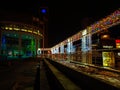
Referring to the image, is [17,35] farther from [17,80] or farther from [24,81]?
[24,81]

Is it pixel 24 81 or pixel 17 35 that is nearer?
pixel 24 81

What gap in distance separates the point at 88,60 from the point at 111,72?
277 cm

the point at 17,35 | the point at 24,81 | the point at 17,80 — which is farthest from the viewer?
the point at 17,35

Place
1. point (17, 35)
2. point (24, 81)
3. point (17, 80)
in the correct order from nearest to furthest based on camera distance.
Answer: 1. point (24, 81)
2. point (17, 80)
3. point (17, 35)

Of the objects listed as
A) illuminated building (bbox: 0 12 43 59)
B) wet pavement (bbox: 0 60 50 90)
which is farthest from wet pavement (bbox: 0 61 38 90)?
illuminated building (bbox: 0 12 43 59)

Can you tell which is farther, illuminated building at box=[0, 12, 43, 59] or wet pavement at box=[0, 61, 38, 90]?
illuminated building at box=[0, 12, 43, 59]

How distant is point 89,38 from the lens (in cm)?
791

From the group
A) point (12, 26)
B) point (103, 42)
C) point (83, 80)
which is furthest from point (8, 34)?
point (83, 80)

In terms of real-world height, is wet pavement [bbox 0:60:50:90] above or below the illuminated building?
below

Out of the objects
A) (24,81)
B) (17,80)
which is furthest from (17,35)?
(24,81)

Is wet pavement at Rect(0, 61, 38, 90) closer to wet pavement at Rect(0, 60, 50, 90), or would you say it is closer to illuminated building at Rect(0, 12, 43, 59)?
wet pavement at Rect(0, 60, 50, 90)

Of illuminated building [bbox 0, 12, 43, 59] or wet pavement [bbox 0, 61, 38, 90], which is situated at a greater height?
illuminated building [bbox 0, 12, 43, 59]

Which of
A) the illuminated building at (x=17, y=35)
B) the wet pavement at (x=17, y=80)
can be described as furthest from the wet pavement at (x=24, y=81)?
the illuminated building at (x=17, y=35)

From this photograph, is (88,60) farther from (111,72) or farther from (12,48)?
(12,48)
